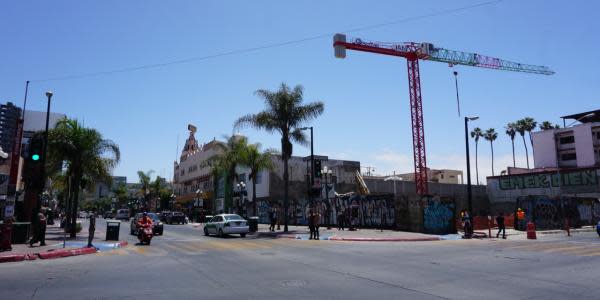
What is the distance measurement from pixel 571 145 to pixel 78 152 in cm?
7702

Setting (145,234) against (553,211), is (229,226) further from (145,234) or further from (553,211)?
(553,211)

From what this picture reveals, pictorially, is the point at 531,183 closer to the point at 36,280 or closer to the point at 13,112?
the point at 36,280

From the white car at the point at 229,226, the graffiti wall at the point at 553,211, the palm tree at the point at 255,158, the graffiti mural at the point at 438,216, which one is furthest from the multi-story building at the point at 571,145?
the white car at the point at 229,226

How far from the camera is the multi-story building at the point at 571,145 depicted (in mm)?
72000

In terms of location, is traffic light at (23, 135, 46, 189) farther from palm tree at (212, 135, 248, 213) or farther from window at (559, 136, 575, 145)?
window at (559, 136, 575, 145)

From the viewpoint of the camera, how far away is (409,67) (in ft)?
238

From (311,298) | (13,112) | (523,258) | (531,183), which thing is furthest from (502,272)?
(13,112)

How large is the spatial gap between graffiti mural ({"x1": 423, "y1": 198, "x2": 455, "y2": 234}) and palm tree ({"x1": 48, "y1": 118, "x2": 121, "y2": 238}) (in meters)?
20.2

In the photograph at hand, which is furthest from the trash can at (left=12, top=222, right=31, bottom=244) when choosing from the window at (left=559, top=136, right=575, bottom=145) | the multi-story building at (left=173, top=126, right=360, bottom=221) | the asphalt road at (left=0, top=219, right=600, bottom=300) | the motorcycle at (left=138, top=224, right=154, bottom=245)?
the window at (left=559, top=136, right=575, bottom=145)

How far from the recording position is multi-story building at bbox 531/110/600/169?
7200cm

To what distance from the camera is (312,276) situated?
11039 millimetres

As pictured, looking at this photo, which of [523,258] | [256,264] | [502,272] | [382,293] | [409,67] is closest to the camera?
[382,293]

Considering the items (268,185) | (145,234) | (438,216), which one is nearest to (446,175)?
(268,185)

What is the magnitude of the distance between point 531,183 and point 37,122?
64.6 meters
